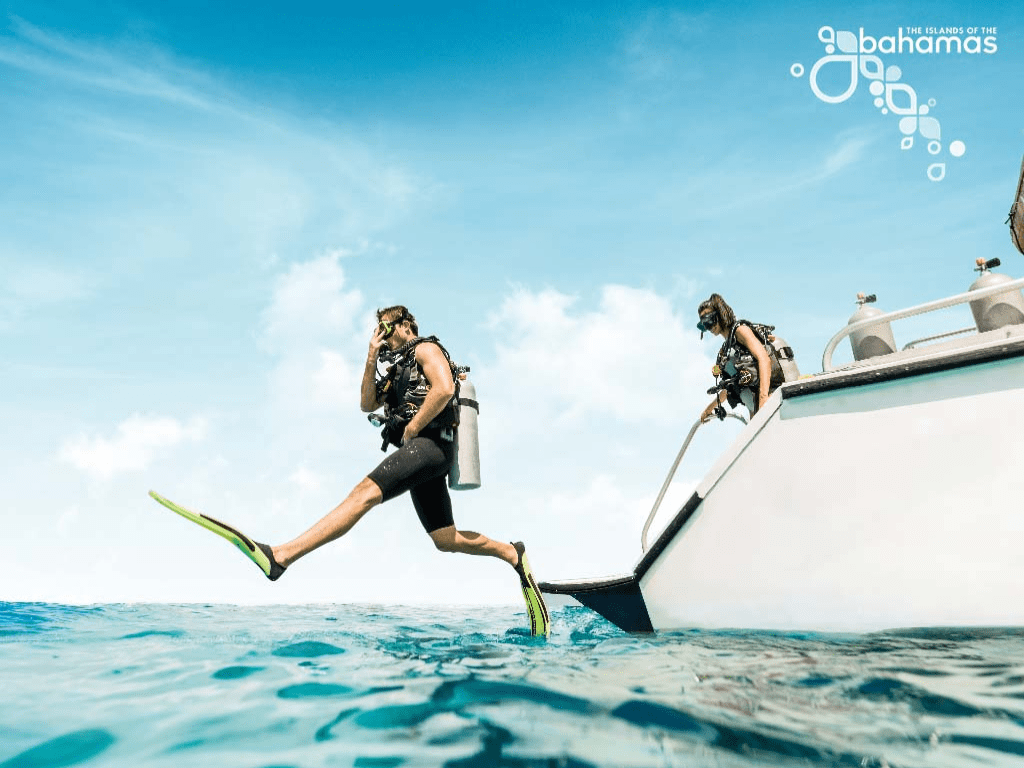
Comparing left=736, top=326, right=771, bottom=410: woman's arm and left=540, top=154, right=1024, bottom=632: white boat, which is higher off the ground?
left=736, top=326, right=771, bottom=410: woman's arm

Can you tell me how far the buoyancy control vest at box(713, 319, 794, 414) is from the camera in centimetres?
536

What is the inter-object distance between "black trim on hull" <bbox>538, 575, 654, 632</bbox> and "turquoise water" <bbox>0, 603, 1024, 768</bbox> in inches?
40.0

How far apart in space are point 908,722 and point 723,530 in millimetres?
2190

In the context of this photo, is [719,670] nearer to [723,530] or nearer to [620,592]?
[723,530]

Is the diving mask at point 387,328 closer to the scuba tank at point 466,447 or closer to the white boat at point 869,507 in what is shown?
the scuba tank at point 466,447

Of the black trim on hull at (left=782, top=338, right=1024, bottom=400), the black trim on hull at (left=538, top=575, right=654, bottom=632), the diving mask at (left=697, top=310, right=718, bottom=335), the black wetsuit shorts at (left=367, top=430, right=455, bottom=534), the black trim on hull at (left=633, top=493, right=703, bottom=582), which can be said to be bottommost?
the black trim on hull at (left=538, top=575, right=654, bottom=632)

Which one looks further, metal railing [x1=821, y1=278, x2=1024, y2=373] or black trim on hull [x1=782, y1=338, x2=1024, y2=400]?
metal railing [x1=821, y1=278, x2=1024, y2=373]

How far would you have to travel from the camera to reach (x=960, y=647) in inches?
111

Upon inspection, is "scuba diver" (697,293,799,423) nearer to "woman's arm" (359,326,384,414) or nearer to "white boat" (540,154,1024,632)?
"white boat" (540,154,1024,632)

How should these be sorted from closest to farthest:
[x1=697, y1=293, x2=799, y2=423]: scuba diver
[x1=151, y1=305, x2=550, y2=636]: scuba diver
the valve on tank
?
[x1=151, y1=305, x2=550, y2=636]: scuba diver
the valve on tank
[x1=697, y1=293, x2=799, y2=423]: scuba diver

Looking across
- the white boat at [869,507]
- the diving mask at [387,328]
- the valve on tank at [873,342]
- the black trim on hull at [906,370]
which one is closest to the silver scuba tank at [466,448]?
the diving mask at [387,328]

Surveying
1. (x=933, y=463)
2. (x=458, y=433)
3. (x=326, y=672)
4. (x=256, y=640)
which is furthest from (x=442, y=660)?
(x=933, y=463)

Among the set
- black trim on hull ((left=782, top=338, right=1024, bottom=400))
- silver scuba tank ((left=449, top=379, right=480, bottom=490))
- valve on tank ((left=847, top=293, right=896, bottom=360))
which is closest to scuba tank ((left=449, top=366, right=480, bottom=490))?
silver scuba tank ((left=449, top=379, right=480, bottom=490))

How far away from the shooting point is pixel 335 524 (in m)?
3.77
